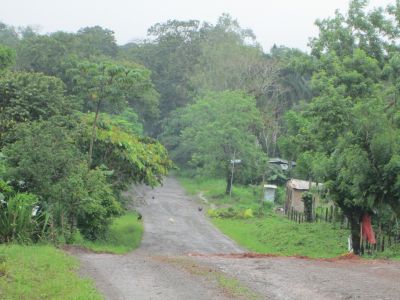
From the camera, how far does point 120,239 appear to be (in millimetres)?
26094

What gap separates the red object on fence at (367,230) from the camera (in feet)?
70.5

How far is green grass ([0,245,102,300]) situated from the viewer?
33.3 feet

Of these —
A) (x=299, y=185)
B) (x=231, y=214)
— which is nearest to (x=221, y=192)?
(x=299, y=185)

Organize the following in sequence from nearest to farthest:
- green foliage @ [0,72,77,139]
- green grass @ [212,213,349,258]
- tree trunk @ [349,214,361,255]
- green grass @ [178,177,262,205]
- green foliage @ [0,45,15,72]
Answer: tree trunk @ [349,214,361,255] < green grass @ [212,213,349,258] < green foliage @ [0,45,15,72] < green foliage @ [0,72,77,139] < green grass @ [178,177,262,205]

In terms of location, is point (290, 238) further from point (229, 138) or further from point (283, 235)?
point (229, 138)

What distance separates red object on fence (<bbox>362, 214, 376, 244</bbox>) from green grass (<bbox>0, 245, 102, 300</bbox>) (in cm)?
1150

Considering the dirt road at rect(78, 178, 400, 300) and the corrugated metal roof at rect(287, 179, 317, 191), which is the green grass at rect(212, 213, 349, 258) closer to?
the corrugated metal roof at rect(287, 179, 317, 191)

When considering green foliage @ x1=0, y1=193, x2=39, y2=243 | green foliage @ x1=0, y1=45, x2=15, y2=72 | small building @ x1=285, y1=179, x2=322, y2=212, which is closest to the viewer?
green foliage @ x1=0, y1=193, x2=39, y2=243

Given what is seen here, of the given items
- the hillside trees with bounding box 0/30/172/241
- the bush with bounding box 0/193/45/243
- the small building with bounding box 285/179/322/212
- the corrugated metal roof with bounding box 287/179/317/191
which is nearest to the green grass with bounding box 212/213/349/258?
the hillside trees with bounding box 0/30/172/241

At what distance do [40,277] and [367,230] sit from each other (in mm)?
13700

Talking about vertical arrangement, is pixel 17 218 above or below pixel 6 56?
below

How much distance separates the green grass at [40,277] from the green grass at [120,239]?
6028 mm

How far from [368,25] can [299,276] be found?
18318mm

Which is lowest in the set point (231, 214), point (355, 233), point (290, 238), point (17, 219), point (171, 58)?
point (290, 238)
